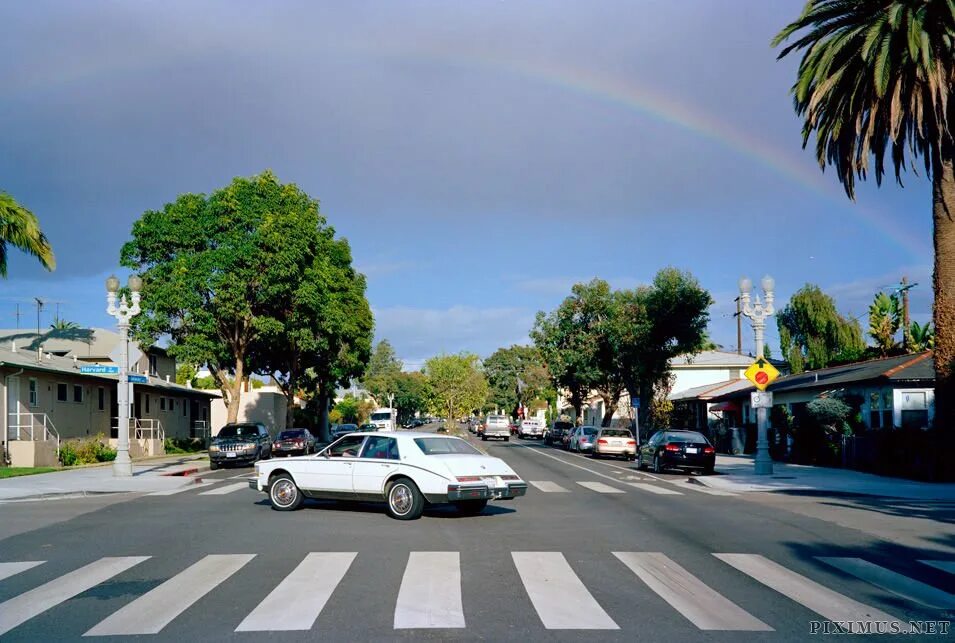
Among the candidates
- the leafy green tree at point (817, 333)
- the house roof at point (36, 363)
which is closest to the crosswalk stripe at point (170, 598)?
the house roof at point (36, 363)

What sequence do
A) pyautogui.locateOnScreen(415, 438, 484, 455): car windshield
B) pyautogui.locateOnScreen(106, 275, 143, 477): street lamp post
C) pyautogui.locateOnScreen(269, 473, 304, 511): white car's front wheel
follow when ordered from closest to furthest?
pyautogui.locateOnScreen(415, 438, 484, 455): car windshield → pyautogui.locateOnScreen(269, 473, 304, 511): white car's front wheel → pyautogui.locateOnScreen(106, 275, 143, 477): street lamp post

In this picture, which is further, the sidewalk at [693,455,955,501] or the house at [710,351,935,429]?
the house at [710,351,935,429]

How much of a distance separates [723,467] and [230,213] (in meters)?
23.8

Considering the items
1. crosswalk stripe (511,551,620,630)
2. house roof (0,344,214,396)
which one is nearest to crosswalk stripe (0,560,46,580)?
crosswalk stripe (511,551,620,630)

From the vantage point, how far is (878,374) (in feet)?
96.9

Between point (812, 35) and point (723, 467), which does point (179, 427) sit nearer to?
point (723, 467)

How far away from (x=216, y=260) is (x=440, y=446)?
25.7m

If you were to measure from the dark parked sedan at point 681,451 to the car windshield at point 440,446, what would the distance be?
535 inches

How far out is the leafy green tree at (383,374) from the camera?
13800 cm

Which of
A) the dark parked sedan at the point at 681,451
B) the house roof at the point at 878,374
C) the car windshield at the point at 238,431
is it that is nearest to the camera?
the dark parked sedan at the point at 681,451

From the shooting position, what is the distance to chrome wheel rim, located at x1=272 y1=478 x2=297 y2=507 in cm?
1602

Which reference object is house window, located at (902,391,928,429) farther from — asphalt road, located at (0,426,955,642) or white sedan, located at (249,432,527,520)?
white sedan, located at (249,432,527,520)

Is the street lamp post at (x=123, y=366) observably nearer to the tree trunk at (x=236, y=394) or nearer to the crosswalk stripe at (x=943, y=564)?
the tree trunk at (x=236, y=394)

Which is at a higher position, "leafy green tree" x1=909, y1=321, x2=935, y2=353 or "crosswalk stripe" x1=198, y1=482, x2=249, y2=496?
"leafy green tree" x1=909, y1=321, x2=935, y2=353
